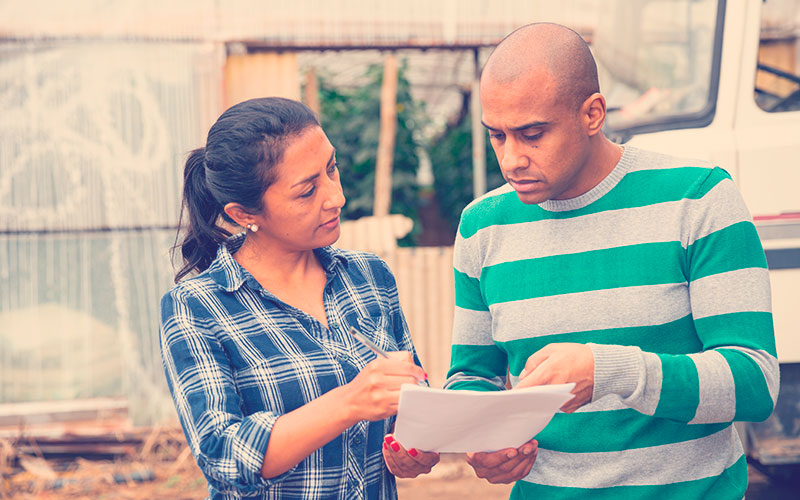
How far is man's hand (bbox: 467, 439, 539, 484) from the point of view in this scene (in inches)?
75.0

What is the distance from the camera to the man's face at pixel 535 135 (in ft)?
6.15

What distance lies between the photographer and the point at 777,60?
3.62 m

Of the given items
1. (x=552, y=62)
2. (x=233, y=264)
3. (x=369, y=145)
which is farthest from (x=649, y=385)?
(x=369, y=145)

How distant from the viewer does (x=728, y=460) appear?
1.92m

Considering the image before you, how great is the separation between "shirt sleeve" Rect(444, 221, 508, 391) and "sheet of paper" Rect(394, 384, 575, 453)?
34 cm

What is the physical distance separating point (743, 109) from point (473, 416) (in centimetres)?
257

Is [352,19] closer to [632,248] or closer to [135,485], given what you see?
[135,485]

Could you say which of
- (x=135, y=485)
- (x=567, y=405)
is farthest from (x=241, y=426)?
(x=135, y=485)

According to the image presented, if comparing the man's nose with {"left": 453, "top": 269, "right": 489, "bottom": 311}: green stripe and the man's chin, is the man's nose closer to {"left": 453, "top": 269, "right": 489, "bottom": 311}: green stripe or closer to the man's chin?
the man's chin

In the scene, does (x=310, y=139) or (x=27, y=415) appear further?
(x=27, y=415)

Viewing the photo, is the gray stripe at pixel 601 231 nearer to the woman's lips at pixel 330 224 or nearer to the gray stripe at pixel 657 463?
the woman's lips at pixel 330 224

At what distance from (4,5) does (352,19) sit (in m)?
2.65

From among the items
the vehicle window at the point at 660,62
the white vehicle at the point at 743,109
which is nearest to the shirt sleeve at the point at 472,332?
the white vehicle at the point at 743,109

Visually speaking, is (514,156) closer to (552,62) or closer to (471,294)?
(552,62)
